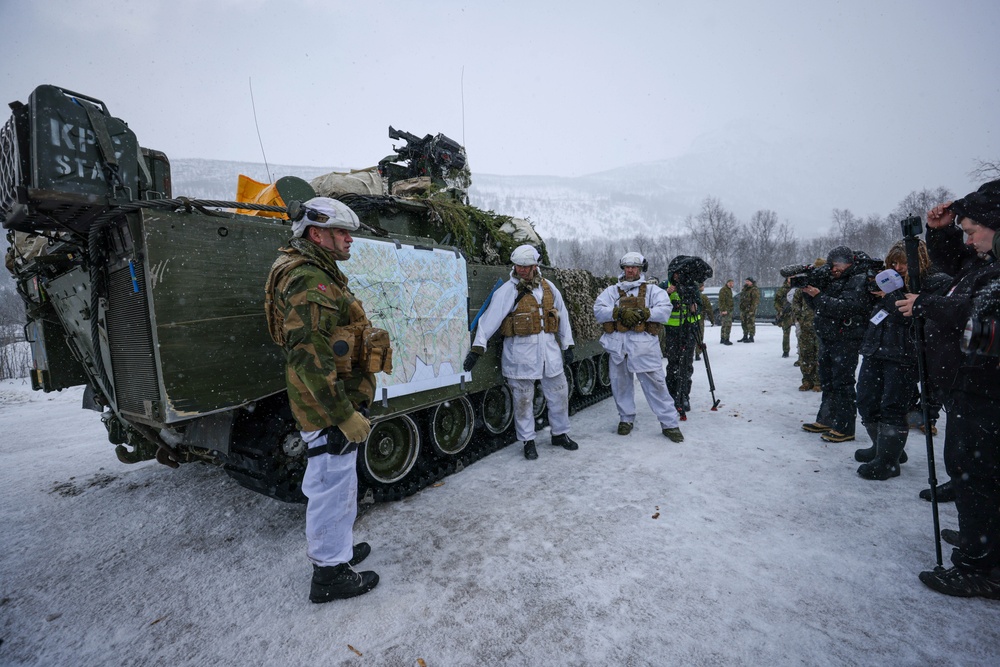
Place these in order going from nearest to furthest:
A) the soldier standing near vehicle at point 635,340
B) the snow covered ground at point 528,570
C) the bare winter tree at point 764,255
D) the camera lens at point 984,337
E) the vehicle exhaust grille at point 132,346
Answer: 1. the camera lens at point 984,337
2. the snow covered ground at point 528,570
3. the vehicle exhaust grille at point 132,346
4. the soldier standing near vehicle at point 635,340
5. the bare winter tree at point 764,255

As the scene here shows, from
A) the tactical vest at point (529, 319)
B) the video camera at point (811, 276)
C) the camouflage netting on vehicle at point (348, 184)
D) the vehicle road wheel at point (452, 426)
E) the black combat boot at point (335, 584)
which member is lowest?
the black combat boot at point (335, 584)

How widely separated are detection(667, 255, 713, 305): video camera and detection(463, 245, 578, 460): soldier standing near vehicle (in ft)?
8.19

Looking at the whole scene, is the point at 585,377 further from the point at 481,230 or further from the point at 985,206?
the point at 985,206

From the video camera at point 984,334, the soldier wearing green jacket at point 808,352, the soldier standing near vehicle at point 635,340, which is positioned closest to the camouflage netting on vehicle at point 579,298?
the soldier standing near vehicle at point 635,340

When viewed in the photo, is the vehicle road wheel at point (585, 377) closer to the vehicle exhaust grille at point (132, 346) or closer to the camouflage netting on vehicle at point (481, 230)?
the camouflage netting on vehicle at point (481, 230)

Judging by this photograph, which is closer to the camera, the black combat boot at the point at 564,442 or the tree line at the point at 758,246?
the black combat boot at the point at 564,442

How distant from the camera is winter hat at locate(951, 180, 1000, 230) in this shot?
92.4 inches

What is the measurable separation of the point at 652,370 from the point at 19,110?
535 centimetres

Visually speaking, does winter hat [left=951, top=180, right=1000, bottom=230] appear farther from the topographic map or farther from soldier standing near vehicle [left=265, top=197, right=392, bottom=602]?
the topographic map

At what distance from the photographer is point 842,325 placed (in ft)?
15.6

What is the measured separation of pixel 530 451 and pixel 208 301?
10.6 feet

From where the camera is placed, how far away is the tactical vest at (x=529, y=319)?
15.4 feet

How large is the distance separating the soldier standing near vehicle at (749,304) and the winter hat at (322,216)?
43.0ft

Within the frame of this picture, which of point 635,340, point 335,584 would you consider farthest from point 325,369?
point 635,340
